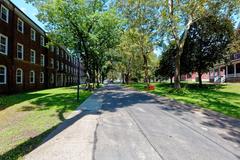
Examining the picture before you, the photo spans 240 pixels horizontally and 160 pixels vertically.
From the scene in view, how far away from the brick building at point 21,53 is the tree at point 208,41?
19.7 metres

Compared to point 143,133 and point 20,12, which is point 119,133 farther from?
point 20,12

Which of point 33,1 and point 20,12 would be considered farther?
point 33,1

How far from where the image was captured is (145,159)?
4855mm

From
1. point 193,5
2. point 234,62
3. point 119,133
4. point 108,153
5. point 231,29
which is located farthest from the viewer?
point 234,62

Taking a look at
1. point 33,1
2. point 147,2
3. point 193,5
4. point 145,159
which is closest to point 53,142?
point 145,159

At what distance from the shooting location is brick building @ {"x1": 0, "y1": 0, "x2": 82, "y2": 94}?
21562mm

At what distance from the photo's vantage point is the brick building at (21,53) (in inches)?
849

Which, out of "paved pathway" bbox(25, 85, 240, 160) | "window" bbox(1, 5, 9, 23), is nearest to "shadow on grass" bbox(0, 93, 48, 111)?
"paved pathway" bbox(25, 85, 240, 160)

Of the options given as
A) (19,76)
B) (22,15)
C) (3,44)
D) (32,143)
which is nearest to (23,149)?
(32,143)

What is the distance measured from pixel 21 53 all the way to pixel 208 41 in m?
22.8

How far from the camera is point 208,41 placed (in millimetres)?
30109

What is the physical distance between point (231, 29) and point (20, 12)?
25179mm

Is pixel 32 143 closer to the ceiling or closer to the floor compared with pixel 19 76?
closer to the floor

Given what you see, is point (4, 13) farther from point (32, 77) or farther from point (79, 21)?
point (32, 77)
